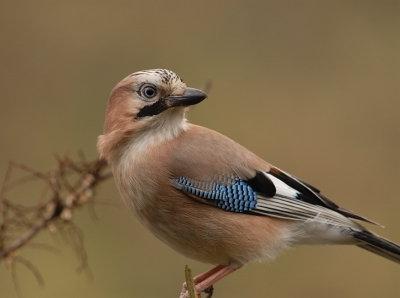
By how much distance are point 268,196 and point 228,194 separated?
0.87 feet

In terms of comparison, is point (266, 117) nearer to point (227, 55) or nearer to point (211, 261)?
point (227, 55)

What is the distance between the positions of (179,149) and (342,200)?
2.72 meters

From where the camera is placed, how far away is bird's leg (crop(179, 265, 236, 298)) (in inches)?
159

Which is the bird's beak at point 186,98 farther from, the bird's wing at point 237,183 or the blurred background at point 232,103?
the blurred background at point 232,103

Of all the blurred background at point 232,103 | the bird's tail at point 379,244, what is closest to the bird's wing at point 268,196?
the bird's tail at point 379,244

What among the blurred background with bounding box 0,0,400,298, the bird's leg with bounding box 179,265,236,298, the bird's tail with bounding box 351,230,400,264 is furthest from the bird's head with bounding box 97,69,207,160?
the blurred background with bounding box 0,0,400,298

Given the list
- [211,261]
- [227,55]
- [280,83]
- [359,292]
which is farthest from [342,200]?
[211,261]

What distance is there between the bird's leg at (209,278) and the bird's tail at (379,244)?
31.3 inches

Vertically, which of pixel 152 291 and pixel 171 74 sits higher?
pixel 171 74

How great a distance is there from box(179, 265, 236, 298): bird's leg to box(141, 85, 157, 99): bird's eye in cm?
106

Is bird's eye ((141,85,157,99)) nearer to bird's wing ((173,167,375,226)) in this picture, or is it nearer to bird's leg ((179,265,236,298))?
bird's wing ((173,167,375,226))

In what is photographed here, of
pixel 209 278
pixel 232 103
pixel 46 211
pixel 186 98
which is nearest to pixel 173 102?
pixel 186 98

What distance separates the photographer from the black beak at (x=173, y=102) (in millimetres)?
3865

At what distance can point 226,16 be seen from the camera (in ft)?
24.5
